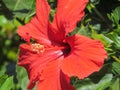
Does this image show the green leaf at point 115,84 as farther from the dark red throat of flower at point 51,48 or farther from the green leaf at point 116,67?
the dark red throat of flower at point 51,48

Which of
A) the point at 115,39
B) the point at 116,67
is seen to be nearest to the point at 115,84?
the point at 116,67

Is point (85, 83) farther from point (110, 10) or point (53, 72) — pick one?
point (110, 10)

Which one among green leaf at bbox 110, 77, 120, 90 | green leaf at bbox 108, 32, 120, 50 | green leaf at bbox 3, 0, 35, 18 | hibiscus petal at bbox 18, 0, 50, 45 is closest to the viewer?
green leaf at bbox 110, 77, 120, 90

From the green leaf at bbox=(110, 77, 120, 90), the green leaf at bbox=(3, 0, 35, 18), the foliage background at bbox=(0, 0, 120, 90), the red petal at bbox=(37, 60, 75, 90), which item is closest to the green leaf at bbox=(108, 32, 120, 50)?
the foliage background at bbox=(0, 0, 120, 90)

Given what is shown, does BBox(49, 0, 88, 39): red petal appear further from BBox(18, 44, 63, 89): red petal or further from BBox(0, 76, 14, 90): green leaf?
BBox(0, 76, 14, 90): green leaf

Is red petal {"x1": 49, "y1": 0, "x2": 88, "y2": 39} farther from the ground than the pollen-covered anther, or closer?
farther from the ground

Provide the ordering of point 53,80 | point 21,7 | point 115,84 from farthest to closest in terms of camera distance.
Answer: point 21,7, point 53,80, point 115,84

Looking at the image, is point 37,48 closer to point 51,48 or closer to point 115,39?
point 51,48
